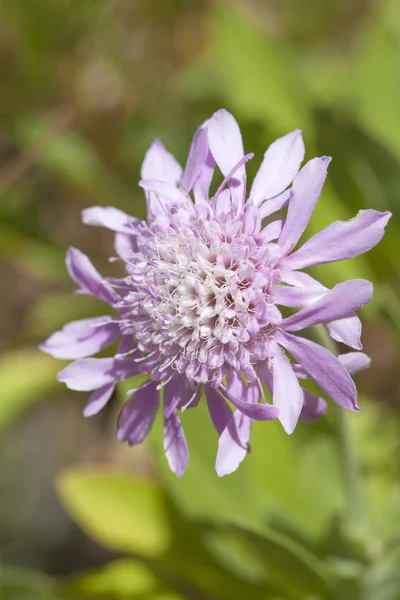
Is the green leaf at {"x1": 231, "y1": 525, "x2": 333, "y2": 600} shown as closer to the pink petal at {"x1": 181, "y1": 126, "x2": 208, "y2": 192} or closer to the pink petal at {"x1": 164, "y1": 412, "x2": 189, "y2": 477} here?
the pink petal at {"x1": 164, "y1": 412, "x2": 189, "y2": 477}

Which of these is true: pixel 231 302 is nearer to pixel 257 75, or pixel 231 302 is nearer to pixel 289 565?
pixel 289 565

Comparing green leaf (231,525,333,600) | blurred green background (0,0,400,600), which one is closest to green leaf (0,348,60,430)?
blurred green background (0,0,400,600)

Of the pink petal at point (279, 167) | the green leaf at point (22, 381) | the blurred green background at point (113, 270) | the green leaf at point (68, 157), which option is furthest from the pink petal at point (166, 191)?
the green leaf at point (68, 157)

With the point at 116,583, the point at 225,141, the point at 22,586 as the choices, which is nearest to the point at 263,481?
the point at 116,583

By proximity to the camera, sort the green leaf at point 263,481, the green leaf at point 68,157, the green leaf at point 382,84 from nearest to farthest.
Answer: the green leaf at point 263,481, the green leaf at point 382,84, the green leaf at point 68,157

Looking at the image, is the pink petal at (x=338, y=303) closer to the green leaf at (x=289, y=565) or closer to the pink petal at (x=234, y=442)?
the pink petal at (x=234, y=442)

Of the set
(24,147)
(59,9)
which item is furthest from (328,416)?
(59,9)
